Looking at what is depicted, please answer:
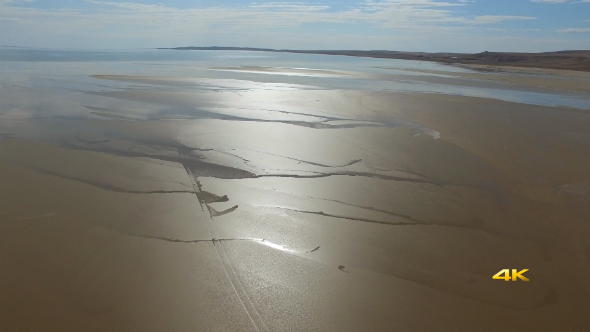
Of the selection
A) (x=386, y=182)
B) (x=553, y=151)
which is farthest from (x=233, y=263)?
(x=553, y=151)

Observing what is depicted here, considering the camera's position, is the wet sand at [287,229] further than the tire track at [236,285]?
Yes

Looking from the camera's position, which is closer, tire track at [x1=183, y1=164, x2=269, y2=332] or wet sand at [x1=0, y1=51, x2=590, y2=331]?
tire track at [x1=183, y1=164, x2=269, y2=332]

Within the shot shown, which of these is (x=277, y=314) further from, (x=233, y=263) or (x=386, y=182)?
(x=386, y=182)

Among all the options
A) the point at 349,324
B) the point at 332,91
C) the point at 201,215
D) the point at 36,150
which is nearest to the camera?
the point at 349,324

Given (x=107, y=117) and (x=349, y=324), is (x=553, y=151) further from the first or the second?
(x=107, y=117)

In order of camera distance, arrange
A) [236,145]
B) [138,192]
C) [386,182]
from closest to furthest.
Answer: [138,192], [386,182], [236,145]

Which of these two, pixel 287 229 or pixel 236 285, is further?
pixel 287 229

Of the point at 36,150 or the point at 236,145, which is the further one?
the point at 236,145
